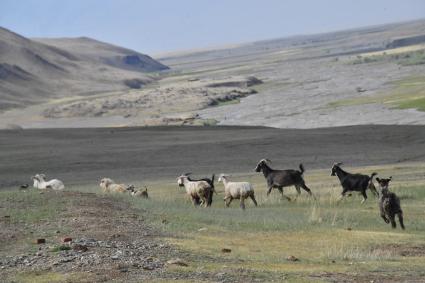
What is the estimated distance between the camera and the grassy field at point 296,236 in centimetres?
1619

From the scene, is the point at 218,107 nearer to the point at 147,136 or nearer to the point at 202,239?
the point at 147,136

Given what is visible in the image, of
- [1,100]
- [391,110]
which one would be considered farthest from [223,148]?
[1,100]

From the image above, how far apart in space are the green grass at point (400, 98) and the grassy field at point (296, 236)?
166ft

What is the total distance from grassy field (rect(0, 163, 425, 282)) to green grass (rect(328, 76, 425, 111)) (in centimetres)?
5073

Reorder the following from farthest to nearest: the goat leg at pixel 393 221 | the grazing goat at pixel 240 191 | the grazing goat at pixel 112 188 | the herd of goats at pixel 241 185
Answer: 1. the grazing goat at pixel 112 188
2. the herd of goats at pixel 241 185
3. the grazing goat at pixel 240 191
4. the goat leg at pixel 393 221

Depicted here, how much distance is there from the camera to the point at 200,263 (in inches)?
643

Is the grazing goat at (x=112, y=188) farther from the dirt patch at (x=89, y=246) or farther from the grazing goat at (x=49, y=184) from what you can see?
the dirt patch at (x=89, y=246)

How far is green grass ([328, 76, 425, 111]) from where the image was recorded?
84.1 meters

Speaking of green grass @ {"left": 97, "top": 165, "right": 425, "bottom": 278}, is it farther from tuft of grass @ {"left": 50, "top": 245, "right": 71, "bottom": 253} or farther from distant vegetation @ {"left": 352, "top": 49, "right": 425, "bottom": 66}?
distant vegetation @ {"left": 352, "top": 49, "right": 425, "bottom": 66}

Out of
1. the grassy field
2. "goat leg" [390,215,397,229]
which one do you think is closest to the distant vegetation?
the grassy field

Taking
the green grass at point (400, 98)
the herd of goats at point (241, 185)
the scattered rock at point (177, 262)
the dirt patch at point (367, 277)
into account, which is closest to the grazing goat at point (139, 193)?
the herd of goats at point (241, 185)

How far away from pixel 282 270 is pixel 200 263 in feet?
4.85

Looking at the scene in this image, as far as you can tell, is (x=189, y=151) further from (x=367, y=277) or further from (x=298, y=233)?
(x=367, y=277)

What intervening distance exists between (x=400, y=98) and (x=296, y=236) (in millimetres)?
73305
